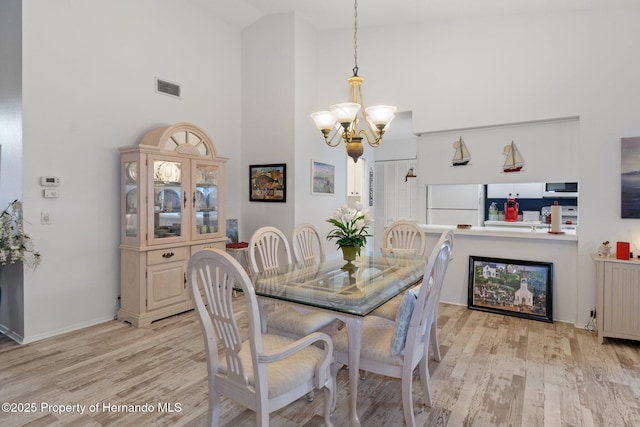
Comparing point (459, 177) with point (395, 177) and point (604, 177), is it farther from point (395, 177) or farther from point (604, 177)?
point (395, 177)

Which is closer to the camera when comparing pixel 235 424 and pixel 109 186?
pixel 235 424

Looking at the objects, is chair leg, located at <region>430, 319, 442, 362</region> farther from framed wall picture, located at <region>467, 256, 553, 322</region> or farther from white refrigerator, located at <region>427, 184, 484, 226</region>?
white refrigerator, located at <region>427, 184, 484, 226</region>

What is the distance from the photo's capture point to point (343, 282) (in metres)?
2.43

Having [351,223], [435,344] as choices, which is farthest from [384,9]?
[435,344]

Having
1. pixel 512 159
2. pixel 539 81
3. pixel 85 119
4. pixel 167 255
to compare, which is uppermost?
pixel 539 81

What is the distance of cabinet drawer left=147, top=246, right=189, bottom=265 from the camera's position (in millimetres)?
3674

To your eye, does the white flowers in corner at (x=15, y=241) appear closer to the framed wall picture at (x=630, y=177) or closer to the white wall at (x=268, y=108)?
the white wall at (x=268, y=108)

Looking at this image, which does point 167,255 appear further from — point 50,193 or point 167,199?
point 50,193

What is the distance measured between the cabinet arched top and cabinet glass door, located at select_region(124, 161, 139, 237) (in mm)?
319

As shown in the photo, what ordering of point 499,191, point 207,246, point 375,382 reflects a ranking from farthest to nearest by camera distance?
point 499,191
point 207,246
point 375,382

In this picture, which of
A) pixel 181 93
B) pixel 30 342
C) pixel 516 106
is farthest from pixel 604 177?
pixel 30 342

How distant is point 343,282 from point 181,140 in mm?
2579

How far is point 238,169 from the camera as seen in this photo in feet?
17.0

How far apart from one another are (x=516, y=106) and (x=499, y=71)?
1.41ft
